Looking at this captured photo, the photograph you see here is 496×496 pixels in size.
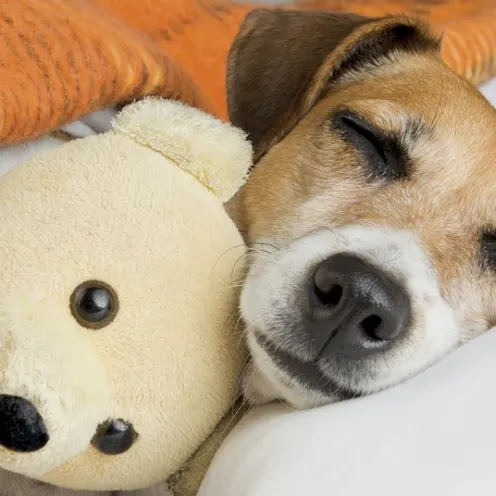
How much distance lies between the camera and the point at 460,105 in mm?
1289

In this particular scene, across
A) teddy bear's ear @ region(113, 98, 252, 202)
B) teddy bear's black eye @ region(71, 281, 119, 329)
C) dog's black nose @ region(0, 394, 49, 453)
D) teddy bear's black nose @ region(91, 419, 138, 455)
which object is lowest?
teddy bear's black nose @ region(91, 419, 138, 455)

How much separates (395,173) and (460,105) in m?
0.20

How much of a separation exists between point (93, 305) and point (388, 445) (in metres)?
0.38

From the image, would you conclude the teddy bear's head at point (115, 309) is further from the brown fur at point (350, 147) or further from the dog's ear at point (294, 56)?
the dog's ear at point (294, 56)

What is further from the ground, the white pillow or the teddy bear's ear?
the teddy bear's ear

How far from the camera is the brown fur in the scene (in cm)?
114

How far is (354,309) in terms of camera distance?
0.89 metres

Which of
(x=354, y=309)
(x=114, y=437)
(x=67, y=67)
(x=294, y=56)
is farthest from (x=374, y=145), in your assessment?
(x=114, y=437)

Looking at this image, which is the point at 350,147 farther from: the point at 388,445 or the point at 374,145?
the point at 388,445

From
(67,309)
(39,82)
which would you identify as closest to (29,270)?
(67,309)

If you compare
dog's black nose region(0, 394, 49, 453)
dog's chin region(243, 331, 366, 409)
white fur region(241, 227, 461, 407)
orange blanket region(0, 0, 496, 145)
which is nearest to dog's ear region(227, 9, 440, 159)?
orange blanket region(0, 0, 496, 145)

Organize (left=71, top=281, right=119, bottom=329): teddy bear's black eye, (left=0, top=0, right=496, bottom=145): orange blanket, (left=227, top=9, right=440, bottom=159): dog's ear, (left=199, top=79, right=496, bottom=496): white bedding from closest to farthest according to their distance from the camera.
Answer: (left=199, top=79, right=496, bottom=496): white bedding
(left=71, top=281, right=119, bottom=329): teddy bear's black eye
(left=0, top=0, right=496, bottom=145): orange blanket
(left=227, top=9, right=440, bottom=159): dog's ear

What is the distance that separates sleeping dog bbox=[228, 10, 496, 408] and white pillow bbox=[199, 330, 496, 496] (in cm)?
9

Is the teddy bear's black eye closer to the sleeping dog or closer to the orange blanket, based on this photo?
the sleeping dog
